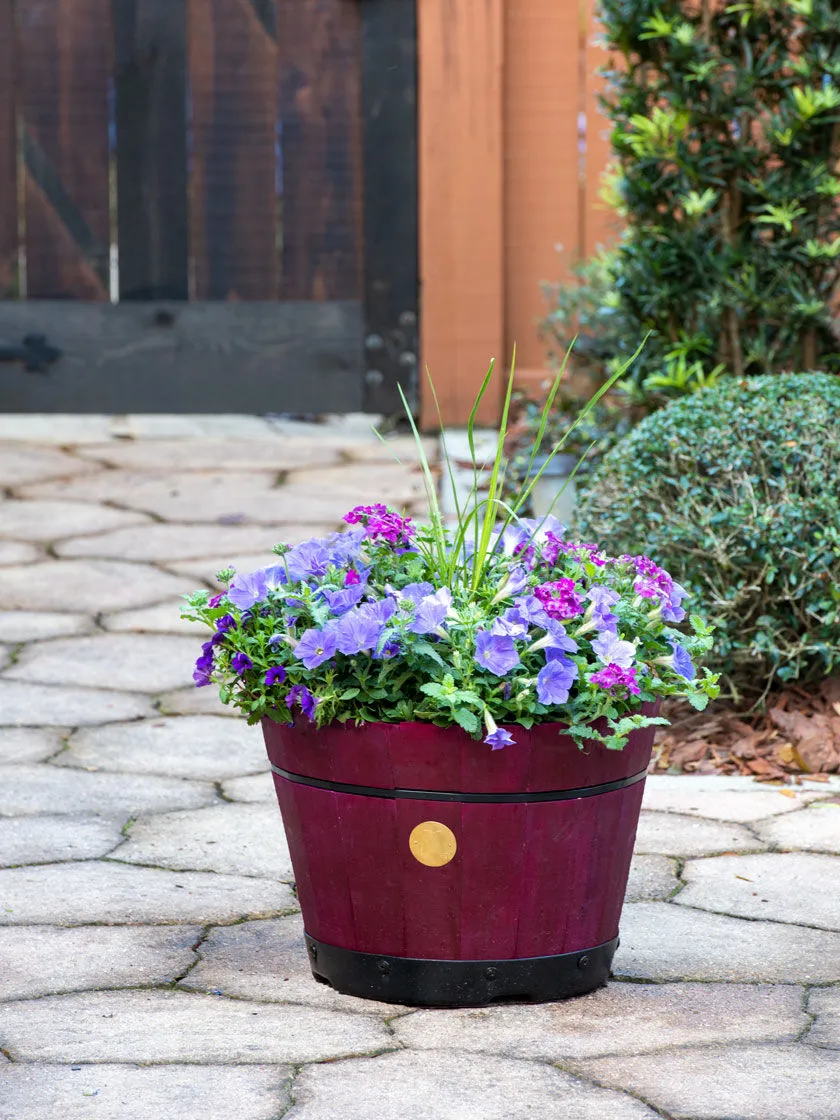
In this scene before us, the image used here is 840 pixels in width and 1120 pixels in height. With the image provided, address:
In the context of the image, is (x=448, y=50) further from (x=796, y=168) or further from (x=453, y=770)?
(x=453, y=770)

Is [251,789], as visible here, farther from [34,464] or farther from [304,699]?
[34,464]

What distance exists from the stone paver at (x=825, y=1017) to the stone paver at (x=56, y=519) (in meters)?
3.42

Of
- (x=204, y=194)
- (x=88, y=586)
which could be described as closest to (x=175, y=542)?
(x=88, y=586)

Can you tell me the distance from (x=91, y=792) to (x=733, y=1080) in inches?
63.7

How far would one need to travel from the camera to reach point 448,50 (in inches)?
248

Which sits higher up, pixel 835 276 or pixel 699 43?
pixel 699 43

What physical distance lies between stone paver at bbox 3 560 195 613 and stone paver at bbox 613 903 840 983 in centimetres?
231

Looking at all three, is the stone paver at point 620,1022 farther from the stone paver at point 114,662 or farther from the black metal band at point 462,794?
the stone paver at point 114,662

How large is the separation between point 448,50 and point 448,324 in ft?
3.62

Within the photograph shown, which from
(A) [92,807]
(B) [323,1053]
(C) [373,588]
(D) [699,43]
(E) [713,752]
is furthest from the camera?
(D) [699,43]

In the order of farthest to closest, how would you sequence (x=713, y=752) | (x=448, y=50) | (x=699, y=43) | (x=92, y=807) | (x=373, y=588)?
(x=448, y=50), (x=699, y=43), (x=713, y=752), (x=92, y=807), (x=373, y=588)

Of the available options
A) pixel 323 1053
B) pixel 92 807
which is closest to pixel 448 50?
pixel 92 807

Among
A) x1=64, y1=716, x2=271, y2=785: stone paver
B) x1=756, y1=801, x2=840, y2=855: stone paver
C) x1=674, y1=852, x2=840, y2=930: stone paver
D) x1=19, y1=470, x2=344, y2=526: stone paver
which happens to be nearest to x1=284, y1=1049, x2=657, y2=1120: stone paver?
x1=674, y1=852, x2=840, y2=930: stone paver

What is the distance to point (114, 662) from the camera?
13.4 feet
